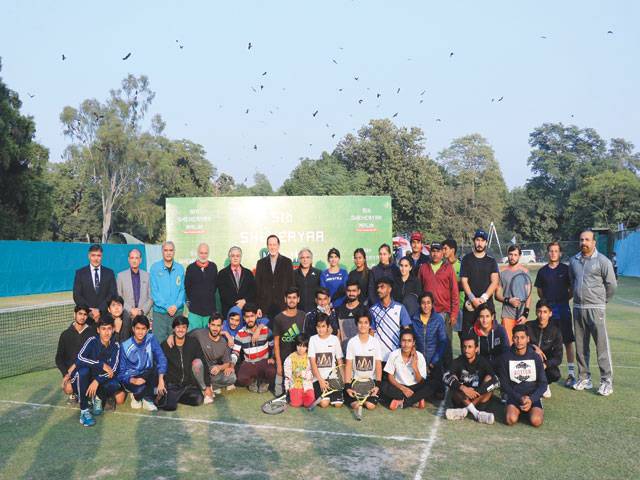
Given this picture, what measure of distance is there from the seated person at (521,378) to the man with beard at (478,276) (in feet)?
4.16

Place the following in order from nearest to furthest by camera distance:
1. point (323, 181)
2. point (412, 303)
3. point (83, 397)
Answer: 1. point (83, 397)
2. point (412, 303)
3. point (323, 181)

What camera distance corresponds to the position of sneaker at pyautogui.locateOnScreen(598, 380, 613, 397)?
808 centimetres

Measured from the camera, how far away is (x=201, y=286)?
953cm

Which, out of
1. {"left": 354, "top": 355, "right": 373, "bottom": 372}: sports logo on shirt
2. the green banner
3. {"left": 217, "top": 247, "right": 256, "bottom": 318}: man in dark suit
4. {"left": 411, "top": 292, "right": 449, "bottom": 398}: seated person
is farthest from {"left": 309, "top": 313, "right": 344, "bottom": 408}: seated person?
the green banner

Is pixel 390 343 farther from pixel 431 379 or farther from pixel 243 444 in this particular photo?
pixel 243 444

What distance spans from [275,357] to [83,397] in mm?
2540

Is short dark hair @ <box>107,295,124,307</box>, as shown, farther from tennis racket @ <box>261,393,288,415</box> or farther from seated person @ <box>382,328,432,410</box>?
seated person @ <box>382,328,432,410</box>

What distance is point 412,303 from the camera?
8.75 meters

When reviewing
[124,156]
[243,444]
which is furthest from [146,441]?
[124,156]

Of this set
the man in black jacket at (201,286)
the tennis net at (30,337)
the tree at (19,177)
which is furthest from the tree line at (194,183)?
the man in black jacket at (201,286)

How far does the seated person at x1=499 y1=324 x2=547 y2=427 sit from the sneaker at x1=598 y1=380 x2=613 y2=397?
51.0 inches

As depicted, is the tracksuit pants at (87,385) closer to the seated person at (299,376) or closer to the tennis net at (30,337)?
the seated person at (299,376)

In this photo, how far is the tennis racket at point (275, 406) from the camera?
24.8 ft

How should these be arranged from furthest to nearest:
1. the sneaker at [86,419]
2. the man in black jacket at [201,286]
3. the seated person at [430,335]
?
the man in black jacket at [201,286], the seated person at [430,335], the sneaker at [86,419]
